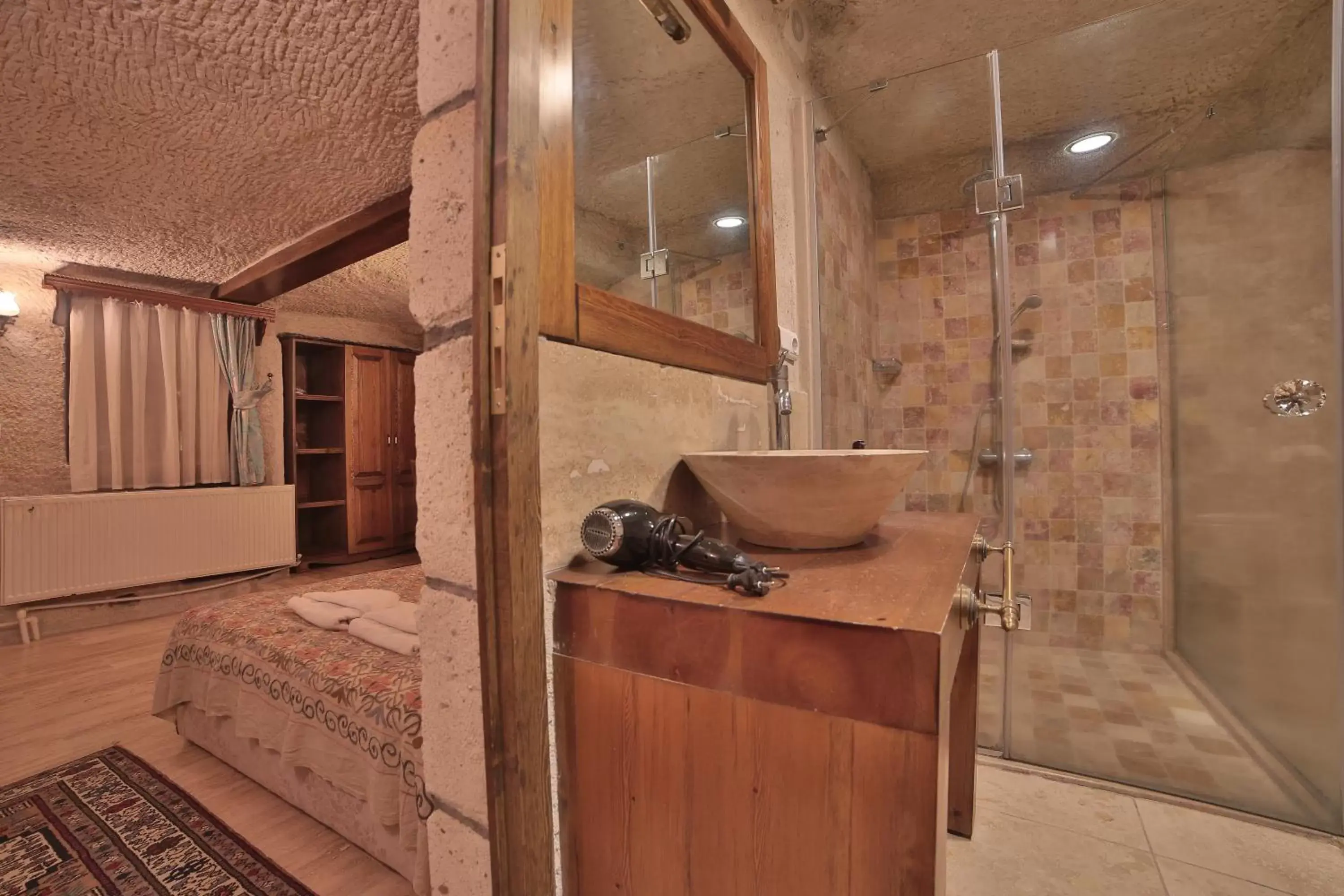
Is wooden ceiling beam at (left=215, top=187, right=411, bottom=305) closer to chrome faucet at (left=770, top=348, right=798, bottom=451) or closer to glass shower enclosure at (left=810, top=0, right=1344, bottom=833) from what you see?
chrome faucet at (left=770, top=348, right=798, bottom=451)

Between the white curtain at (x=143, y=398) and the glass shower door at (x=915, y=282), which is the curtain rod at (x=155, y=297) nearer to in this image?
the white curtain at (x=143, y=398)

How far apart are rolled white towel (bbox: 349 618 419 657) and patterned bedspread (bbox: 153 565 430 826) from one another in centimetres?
2

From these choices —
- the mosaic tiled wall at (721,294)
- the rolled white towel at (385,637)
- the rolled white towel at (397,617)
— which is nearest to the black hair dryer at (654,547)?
the mosaic tiled wall at (721,294)

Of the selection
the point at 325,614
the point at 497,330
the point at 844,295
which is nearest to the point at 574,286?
the point at 497,330

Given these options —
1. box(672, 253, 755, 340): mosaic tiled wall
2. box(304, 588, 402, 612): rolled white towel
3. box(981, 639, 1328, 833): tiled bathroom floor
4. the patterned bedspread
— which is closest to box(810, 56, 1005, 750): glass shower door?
box(981, 639, 1328, 833): tiled bathroom floor

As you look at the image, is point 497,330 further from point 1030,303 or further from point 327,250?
point 327,250

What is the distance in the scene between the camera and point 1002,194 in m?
2.05

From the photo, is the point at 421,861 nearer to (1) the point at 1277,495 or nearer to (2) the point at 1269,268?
(1) the point at 1277,495

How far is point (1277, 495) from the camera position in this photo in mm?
1628

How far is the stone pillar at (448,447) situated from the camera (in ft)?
2.14

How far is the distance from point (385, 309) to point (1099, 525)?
16.0ft

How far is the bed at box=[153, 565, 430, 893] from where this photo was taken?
3.88 ft

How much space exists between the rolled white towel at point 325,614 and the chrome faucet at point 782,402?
1418mm

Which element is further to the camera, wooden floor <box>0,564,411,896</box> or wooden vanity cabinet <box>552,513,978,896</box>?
wooden floor <box>0,564,411,896</box>
